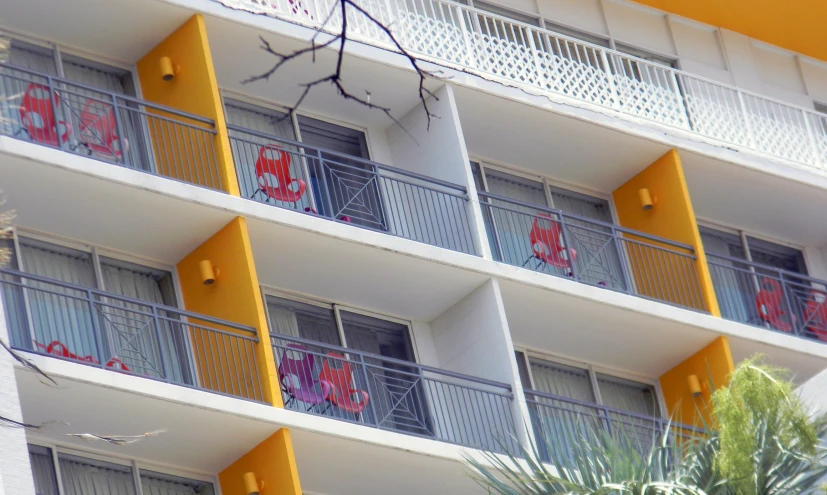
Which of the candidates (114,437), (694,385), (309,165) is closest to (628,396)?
(694,385)

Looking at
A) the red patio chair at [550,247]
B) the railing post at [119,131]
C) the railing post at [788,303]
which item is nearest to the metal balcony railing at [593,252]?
the red patio chair at [550,247]

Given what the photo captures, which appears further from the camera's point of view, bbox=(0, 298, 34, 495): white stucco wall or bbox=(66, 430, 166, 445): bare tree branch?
bbox=(0, 298, 34, 495): white stucco wall

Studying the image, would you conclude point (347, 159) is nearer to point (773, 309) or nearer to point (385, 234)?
point (385, 234)

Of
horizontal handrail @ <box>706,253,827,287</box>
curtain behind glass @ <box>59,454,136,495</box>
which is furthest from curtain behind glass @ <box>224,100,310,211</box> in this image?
horizontal handrail @ <box>706,253,827,287</box>

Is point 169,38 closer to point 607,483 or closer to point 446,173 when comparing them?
point 446,173

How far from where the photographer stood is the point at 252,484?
18.9 meters

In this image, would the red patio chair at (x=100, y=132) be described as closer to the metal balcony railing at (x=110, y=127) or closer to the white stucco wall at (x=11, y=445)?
the metal balcony railing at (x=110, y=127)

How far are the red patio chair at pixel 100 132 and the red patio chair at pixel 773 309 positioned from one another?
9911 millimetres

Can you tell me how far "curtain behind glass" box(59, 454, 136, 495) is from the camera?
18.2m

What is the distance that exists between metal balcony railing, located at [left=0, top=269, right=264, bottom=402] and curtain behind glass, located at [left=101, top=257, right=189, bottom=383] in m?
0.01

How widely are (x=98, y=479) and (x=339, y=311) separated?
13.8ft

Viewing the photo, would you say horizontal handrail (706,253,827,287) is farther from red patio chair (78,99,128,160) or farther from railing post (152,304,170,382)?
red patio chair (78,99,128,160)

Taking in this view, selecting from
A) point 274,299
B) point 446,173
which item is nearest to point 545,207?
point 446,173

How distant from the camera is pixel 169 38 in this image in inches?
827
